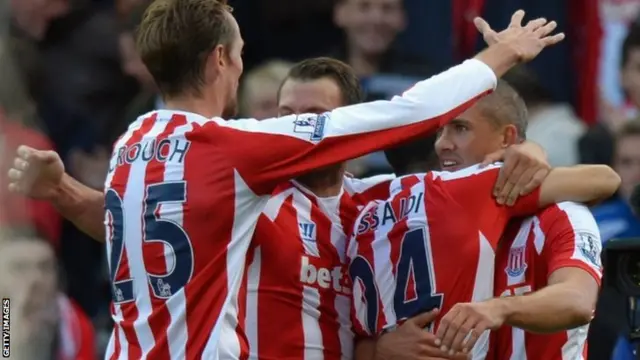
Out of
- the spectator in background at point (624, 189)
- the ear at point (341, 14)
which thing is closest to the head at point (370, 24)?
the ear at point (341, 14)

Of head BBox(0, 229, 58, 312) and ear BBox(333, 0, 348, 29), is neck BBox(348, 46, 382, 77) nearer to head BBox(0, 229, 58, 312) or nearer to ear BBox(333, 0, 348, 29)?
ear BBox(333, 0, 348, 29)

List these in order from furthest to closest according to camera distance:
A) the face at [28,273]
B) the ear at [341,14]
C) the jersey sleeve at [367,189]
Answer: the ear at [341,14] → the face at [28,273] → the jersey sleeve at [367,189]

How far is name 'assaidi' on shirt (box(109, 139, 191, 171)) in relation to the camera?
452 centimetres

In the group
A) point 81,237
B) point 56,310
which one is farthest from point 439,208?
point 81,237

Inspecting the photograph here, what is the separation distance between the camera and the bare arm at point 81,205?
510 centimetres

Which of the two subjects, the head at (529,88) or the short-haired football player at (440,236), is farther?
the head at (529,88)

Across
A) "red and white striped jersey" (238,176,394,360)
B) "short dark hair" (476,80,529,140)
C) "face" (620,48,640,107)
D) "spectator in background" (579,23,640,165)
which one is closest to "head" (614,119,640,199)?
"spectator in background" (579,23,640,165)

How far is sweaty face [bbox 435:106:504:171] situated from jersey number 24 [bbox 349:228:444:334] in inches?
11.5

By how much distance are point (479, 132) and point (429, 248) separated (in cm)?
40

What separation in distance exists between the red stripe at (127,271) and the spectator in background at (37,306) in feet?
4.86

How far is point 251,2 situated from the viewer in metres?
8.31

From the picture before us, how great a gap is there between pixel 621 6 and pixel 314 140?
4.08 metres

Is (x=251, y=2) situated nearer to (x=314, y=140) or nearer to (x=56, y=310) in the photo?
(x=56, y=310)

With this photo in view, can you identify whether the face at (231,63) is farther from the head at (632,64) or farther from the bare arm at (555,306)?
the head at (632,64)
